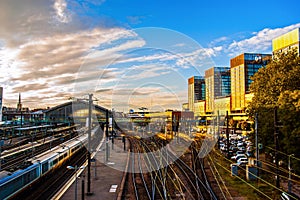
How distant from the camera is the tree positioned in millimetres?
14648

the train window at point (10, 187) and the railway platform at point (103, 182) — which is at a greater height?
the train window at point (10, 187)

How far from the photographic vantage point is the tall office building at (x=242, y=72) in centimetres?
6844

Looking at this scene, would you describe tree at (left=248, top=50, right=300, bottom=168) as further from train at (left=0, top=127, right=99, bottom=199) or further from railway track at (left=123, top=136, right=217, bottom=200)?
train at (left=0, top=127, right=99, bottom=199)

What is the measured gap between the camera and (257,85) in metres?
22.1

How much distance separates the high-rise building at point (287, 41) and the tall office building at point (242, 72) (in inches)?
470

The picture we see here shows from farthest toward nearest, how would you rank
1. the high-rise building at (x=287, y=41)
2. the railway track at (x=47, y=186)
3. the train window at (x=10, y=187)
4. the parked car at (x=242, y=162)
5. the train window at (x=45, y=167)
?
1. the high-rise building at (x=287, y=41)
2. the parked car at (x=242, y=162)
3. the train window at (x=45, y=167)
4. the railway track at (x=47, y=186)
5. the train window at (x=10, y=187)

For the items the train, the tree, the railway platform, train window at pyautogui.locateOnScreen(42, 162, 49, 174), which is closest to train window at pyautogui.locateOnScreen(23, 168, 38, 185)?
the train

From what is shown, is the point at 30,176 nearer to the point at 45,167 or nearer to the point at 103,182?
the point at 45,167

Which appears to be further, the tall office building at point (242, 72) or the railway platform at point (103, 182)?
the tall office building at point (242, 72)

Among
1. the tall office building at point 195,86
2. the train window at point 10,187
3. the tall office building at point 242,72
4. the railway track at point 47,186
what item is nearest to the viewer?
the train window at point 10,187

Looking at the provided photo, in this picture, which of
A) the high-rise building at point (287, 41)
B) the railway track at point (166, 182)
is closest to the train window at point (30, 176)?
the railway track at point (166, 182)

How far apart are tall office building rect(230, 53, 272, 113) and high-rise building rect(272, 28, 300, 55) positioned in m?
11.9

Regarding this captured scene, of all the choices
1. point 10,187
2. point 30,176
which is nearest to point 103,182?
point 30,176

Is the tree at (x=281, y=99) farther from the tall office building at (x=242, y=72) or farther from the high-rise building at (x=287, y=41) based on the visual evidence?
the tall office building at (x=242, y=72)
